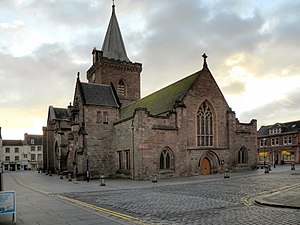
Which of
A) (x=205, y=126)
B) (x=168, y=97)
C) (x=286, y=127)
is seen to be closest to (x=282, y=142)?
(x=286, y=127)

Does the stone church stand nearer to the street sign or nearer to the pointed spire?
the pointed spire

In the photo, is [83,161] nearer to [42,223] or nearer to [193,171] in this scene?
[193,171]

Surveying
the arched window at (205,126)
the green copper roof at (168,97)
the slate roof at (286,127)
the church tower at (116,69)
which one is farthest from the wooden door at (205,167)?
the slate roof at (286,127)

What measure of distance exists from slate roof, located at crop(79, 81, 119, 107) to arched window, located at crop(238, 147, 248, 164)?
1789 cm

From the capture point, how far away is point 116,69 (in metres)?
54.2

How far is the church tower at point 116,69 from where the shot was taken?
53344 millimetres

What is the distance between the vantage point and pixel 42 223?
33.0 ft

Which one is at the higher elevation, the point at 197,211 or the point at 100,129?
the point at 100,129

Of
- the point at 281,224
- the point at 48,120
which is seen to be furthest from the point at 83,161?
the point at 281,224

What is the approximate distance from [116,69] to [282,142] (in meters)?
43.9

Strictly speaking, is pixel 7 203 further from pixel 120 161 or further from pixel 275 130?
pixel 275 130

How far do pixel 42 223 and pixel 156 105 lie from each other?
3110cm

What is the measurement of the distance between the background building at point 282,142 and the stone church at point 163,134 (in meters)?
31.3

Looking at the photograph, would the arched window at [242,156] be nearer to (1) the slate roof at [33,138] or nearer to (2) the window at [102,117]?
(2) the window at [102,117]
